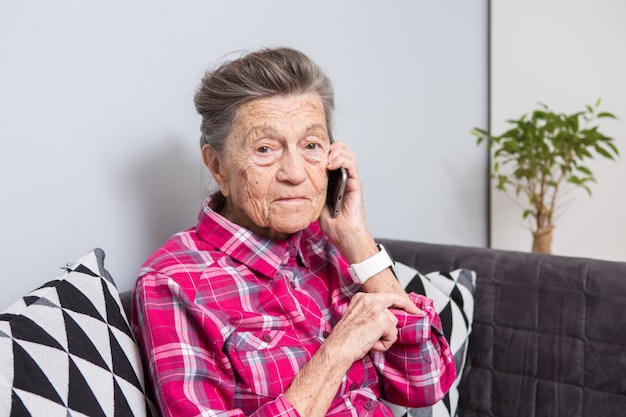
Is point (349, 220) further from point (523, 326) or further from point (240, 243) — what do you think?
point (523, 326)

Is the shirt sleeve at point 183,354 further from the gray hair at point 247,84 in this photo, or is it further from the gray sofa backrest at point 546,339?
the gray sofa backrest at point 546,339

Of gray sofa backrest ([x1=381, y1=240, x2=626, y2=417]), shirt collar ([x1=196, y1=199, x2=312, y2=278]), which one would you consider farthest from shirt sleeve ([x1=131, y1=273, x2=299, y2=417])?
gray sofa backrest ([x1=381, y1=240, x2=626, y2=417])

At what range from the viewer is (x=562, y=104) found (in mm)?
2777

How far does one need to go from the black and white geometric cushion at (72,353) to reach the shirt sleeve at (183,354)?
0.04 metres

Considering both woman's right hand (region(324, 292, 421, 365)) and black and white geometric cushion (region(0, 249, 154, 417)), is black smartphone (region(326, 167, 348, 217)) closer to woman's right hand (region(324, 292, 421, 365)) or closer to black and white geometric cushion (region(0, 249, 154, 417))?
woman's right hand (region(324, 292, 421, 365))

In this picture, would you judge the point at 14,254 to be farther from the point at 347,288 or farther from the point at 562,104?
the point at 562,104

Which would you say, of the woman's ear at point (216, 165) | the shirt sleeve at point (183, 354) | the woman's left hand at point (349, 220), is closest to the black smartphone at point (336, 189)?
the woman's left hand at point (349, 220)

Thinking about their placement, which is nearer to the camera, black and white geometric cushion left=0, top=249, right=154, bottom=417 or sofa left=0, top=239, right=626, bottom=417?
black and white geometric cushion left=0, top=249, right=154, bottom=417

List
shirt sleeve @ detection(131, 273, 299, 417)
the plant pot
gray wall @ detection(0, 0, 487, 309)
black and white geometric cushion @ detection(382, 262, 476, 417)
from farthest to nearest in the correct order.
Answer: the plant pot
black and white geometric cushion @ detection(382, 262, 476, 417)
gray wall @ detection(0, 0, 487, 309)
shirt sleeve @ detection(131, 273, 299, 417)

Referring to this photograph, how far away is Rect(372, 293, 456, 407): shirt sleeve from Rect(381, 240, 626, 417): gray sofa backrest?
30cm

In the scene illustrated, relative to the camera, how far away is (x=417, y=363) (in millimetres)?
1336

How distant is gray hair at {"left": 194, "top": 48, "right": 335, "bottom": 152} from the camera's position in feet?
4.00

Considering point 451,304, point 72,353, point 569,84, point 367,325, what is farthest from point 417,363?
point 569,84

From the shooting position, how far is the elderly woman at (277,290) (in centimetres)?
108
